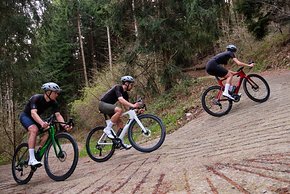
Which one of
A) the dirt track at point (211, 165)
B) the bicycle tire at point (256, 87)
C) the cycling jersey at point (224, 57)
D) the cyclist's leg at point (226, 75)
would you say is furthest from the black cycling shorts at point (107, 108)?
the bicycle tire at point (256, 87)

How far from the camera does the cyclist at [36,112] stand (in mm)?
6371

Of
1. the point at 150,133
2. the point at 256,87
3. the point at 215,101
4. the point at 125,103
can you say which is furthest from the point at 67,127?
the point at 256,87

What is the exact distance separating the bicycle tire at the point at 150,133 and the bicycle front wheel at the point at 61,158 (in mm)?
1432

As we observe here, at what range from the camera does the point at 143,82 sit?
17.4 metres

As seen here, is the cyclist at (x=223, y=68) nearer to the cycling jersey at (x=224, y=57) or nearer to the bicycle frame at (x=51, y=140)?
the cycling jersey at (x=224, y=57)

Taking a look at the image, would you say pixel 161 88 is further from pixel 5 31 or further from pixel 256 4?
pixel 5 31

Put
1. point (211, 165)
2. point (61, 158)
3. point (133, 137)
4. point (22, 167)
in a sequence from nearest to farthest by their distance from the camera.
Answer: point (211, 165) < point (61, 158) < point (22, 167) < point (133, 137)

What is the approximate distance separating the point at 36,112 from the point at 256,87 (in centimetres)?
565

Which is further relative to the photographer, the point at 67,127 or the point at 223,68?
the point at 223,68

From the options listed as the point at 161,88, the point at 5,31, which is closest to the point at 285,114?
the point at 5,31

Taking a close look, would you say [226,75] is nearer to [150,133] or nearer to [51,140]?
[150,133]

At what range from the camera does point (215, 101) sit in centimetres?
928

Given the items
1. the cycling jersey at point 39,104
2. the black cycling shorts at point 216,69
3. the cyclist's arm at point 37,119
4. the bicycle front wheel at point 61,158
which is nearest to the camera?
the bicycle front wheel at point 61,158

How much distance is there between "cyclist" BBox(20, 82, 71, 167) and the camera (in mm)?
6371
